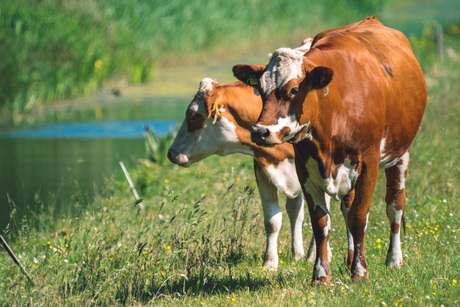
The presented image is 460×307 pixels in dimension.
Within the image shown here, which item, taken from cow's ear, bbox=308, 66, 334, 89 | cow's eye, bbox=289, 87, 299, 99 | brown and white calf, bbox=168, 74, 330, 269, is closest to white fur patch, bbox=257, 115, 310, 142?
cow's eye, bbox=289, 87, 299, 99

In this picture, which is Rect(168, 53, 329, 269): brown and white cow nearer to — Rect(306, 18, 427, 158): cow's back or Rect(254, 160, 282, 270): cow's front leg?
Rect(254, 160, 282, 270): cow's front leg

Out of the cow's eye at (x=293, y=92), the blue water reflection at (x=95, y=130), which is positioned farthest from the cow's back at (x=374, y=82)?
the blue water reflection at (x=95, y=130)

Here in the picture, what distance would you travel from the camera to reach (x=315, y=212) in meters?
5.15

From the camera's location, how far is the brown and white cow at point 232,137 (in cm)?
600

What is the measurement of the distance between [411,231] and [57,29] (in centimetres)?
1193

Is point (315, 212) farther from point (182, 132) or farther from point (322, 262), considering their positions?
point (182, 132)

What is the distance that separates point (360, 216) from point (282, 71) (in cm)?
122

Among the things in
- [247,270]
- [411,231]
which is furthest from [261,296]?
[411,231]

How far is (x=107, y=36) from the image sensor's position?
19031 millimetres

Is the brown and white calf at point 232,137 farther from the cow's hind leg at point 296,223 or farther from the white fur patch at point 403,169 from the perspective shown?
Result: the white fur patch at point 403,169

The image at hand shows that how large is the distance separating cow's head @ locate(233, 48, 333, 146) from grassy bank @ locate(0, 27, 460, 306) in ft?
3.61

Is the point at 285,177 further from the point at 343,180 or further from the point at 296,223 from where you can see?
the point at 343,180

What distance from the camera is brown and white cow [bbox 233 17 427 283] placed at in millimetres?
4590

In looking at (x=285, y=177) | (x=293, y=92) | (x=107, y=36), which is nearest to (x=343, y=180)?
(x=293, y=92)
